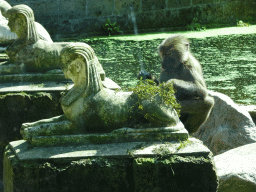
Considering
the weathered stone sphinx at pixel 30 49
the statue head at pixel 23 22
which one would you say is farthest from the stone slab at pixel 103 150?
the statue head at pixel 23 22

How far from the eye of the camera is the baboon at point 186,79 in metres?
4.42

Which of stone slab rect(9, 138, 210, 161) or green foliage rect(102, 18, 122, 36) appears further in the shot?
green foliage rect(102, 18, 122, 36)

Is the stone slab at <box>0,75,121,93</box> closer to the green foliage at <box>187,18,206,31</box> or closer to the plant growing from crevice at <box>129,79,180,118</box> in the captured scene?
the plant growing from crevice at <box>129,79,180,118</box>

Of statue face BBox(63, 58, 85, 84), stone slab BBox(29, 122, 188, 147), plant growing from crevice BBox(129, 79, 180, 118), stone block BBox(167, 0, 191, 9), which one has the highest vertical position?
stone block BBox(167, 0, 191, 9)

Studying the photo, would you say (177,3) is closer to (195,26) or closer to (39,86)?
(195,26)

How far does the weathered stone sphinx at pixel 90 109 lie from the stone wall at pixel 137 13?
1022 centimetres

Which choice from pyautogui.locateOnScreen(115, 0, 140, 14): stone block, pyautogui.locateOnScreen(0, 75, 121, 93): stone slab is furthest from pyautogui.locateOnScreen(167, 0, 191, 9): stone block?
pyautogui.locateOnScreen(0, 75, 121, 93): stone slab

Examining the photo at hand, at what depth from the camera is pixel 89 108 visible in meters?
2.96

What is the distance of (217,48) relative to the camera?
10523 mm

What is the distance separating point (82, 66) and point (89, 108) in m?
0.30

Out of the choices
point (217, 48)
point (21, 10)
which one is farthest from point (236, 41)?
point (21, 10)

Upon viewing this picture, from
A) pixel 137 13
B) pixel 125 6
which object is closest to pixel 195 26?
pixel 137 13

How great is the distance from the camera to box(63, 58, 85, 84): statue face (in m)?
2.95

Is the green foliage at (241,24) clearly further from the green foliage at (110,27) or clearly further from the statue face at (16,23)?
the statue face at (16,23)
